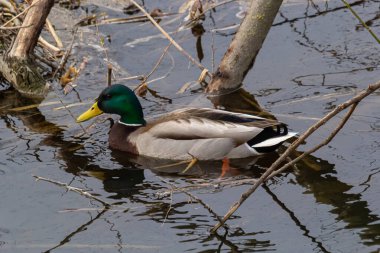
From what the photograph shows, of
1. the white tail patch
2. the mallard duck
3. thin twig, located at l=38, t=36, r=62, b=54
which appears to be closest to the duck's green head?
the mallard duck

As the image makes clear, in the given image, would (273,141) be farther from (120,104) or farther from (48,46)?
(48,46)

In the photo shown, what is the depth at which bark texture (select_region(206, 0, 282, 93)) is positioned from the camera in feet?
30.3

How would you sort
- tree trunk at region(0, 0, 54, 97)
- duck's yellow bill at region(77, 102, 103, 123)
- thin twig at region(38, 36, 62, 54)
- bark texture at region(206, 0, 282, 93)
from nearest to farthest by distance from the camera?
duck's yellow bill at region(77, 102, 103, 123)
bark texture at region(206, 0, 282, 93)
tree trunk at region(0, 0, 54, 97)
thin twig at region(38, 36, 62, 54)

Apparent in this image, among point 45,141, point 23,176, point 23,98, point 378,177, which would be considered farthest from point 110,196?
point 23,98

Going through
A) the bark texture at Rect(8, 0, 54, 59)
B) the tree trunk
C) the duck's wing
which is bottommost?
the duck's wing

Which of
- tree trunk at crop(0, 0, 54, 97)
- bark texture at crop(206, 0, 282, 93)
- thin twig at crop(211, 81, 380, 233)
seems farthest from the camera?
tree trunk at crop(0, 0, 54, 97)

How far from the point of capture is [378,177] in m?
7.50

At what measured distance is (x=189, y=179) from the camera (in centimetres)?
803

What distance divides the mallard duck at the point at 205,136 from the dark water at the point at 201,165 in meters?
0.15

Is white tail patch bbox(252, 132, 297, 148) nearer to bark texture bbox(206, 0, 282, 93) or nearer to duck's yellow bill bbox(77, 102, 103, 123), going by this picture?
bark texture bbox(206, 0, 282, 93)

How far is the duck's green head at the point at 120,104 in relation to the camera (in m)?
9.13

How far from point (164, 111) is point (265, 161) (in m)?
1.49

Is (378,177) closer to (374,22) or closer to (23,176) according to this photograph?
(23,176)

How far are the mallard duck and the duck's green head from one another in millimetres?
257
